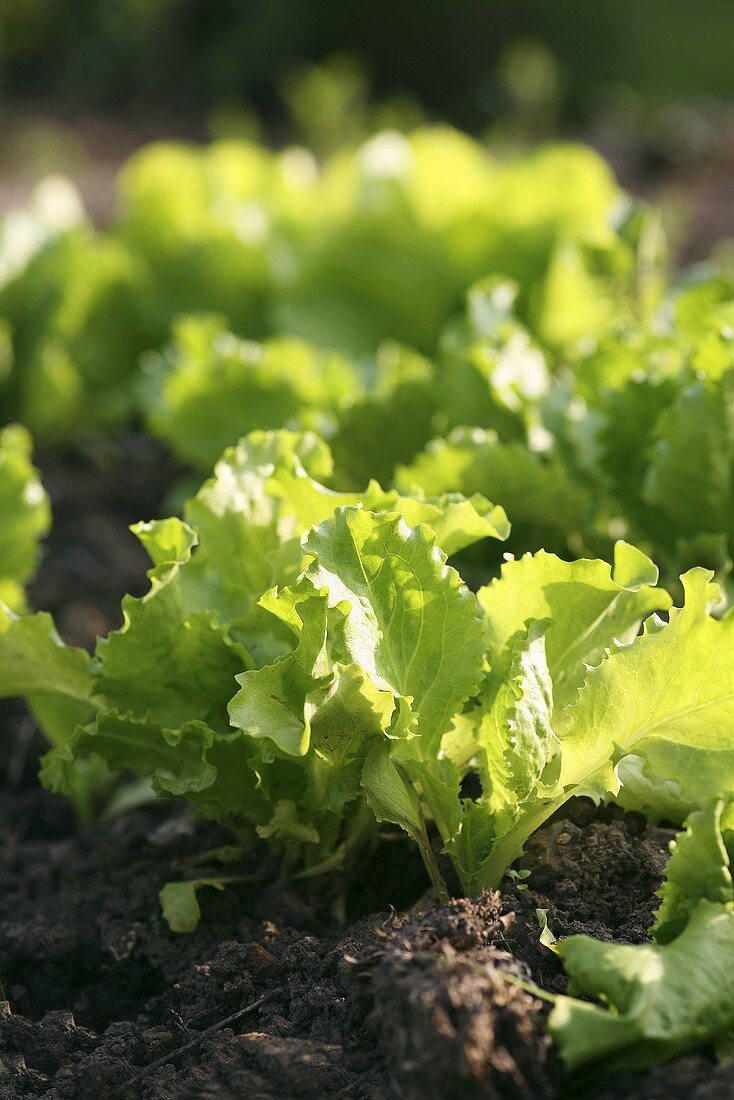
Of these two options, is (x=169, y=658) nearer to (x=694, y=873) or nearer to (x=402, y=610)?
(x=402, y=610)

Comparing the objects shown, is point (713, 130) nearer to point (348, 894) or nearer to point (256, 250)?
point (256, 250)

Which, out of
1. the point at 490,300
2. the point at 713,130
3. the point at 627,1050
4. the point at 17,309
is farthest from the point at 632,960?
the point at 713,130

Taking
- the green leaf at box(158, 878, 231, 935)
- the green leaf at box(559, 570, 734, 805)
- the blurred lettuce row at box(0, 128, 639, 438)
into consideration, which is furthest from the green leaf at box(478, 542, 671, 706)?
the blurred lettuce row at box(0, 128, 639, 438)

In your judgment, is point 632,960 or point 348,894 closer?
point 632,960

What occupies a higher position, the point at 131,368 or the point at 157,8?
the point at 131,368

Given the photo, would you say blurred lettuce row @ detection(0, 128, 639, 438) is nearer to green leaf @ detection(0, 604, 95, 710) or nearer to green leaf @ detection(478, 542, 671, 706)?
green leaf @ detection(478, 542, 671, 706)

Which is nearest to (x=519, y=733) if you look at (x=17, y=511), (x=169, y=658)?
(x=169, y=658)
